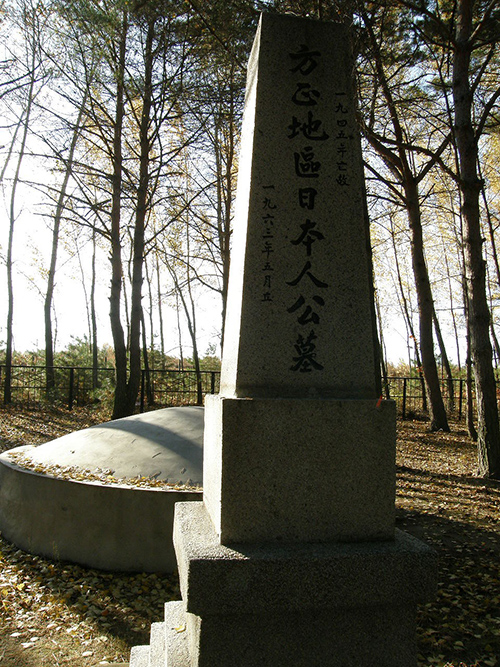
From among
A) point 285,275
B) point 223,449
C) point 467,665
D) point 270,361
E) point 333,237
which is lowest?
point 467,665

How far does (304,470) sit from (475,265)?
702 centimetres

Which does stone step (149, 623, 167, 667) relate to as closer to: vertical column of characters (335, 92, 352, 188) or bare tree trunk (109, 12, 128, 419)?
vertical column of characters (335, 92, 352, 188)

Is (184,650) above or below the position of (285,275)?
below

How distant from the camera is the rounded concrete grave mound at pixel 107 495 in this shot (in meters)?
4.75

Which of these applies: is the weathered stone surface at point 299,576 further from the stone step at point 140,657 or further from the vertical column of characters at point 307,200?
the stone step at point 140,657

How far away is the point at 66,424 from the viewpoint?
1216 cm

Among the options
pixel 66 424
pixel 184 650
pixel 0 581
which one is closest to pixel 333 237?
pixel 184 650

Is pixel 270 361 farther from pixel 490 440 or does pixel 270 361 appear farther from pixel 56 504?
pixel 490 440

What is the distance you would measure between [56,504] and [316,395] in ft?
12.3

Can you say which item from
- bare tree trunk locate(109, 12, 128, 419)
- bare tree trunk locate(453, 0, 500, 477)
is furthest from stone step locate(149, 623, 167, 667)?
bare tree trunk locate(109, 12, 128, 419)

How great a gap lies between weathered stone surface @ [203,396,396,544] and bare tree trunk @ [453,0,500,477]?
6.49 m

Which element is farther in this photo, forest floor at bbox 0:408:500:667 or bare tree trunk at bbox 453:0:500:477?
bare tree trunk at bbox 453:0:500:477

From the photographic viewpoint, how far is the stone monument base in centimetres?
199

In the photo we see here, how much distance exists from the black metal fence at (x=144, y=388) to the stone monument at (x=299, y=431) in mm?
12306
